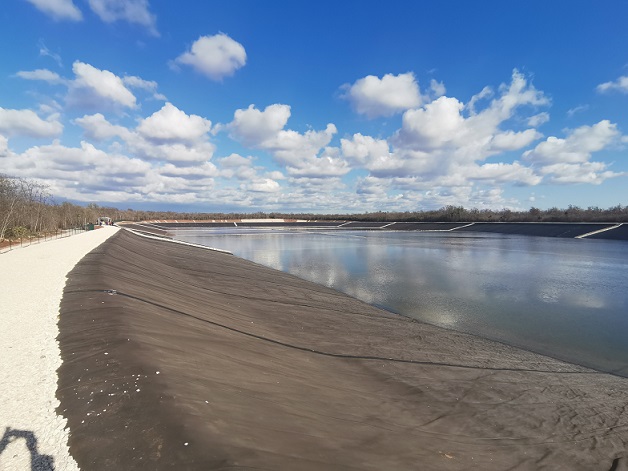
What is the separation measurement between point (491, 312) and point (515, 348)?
4.17m

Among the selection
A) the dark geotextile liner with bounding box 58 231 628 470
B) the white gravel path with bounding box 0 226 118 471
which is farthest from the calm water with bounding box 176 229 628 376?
the white gravel path with bounding box 0 226 118 471

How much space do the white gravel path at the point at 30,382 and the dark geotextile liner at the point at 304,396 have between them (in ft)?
0.54

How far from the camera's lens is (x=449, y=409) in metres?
5.98

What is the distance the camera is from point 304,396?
533 centimetres

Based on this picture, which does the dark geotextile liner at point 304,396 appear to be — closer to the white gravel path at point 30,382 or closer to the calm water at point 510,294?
the white gravel path at point 30,382

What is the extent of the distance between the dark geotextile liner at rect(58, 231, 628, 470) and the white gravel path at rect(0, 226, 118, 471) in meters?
0.16

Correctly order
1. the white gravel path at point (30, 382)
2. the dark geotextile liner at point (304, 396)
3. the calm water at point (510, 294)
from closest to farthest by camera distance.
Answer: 1. the white gravel path at point (30, 382)
2. the dark geotextile liner at point (304, 396)
3. the calm water at point (510, 294)

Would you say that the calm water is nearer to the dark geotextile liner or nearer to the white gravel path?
the dark geotextile liner

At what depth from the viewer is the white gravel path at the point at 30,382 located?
3281 mm

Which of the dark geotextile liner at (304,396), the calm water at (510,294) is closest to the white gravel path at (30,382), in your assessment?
the dark geotextile liner at (304,396)

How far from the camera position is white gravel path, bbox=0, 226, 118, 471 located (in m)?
3.28

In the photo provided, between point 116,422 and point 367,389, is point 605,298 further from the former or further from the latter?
point 116,422

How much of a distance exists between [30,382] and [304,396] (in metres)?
3.81

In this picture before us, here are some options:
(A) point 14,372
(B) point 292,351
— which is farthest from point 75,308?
(B) point 292,351
